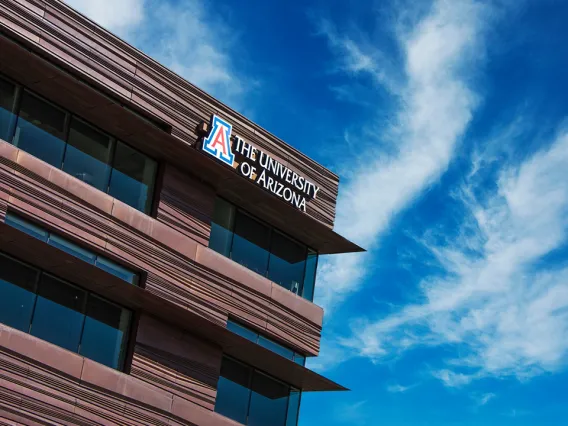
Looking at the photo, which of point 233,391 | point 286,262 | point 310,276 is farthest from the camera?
point 310,276

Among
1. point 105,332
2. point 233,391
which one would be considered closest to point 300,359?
point 233,391

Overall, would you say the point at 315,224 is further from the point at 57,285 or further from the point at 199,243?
the point at 57,285

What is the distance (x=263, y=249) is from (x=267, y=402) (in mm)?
6308

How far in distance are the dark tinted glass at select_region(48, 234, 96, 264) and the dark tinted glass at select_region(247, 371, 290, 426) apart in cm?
969

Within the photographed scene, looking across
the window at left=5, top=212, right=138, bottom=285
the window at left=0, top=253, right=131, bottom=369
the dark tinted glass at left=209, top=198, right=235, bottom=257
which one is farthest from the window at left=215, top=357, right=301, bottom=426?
the window at left=5, top=212, right=138, bottom=285

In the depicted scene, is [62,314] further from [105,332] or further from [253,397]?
[253,397]

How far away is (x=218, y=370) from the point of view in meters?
42.1

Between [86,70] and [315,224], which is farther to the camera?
[315,224]

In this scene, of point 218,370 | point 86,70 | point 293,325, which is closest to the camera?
point 86,70

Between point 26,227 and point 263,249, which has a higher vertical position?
point 263,249

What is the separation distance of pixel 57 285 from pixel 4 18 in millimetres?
9176

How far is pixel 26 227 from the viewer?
3616cm

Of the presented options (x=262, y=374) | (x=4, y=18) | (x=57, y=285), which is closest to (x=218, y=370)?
(x=262, y=374)

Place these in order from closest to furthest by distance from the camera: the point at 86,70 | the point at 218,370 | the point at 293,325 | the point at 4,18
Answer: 1. the point at 4,18
2. the point at 86,70
3. the point at 218,370
4. the point at 293,325
